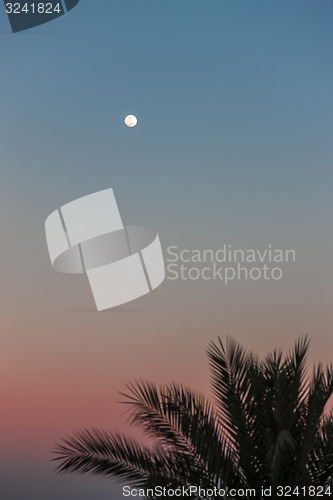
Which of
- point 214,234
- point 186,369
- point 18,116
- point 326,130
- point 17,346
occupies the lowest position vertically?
point 186,369

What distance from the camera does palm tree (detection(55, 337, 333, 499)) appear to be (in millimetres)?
6457

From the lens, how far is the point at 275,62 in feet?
33.4

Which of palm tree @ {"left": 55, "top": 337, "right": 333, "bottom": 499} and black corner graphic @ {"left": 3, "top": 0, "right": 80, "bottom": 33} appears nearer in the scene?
palm tree @ {"left": 55, "top": 337, "right": 333, "bottom": 499}

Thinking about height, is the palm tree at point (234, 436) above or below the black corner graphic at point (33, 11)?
below

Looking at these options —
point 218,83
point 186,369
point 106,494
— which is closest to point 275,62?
point 218,83

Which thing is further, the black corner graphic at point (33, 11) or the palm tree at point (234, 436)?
the black corner graphic at point (33, 11)

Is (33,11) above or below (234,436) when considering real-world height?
above

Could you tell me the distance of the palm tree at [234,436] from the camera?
21.2 feet

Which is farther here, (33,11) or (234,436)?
(33,11)

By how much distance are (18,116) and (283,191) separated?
4.01 meters

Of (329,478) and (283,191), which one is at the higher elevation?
(283,191)

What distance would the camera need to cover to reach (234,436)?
6.69m

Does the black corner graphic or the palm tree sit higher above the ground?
the black corner graphic

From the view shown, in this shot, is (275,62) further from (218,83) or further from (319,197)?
(319,197)
